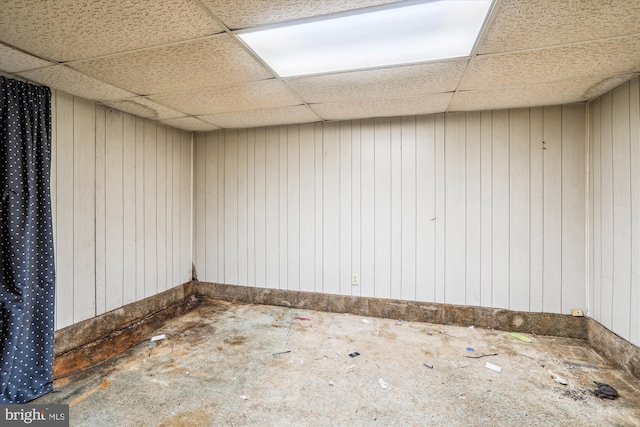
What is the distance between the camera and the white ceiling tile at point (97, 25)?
1371mm

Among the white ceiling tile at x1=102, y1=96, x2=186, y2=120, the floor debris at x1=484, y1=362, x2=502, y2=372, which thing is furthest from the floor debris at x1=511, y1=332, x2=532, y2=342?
the white ceiling tile at x1=102, y1=96, x2=186, y2=120

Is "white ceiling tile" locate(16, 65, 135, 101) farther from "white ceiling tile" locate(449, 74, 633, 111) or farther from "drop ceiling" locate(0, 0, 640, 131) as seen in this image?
"white ceiling tile" locate(449, 74, 633, 111)

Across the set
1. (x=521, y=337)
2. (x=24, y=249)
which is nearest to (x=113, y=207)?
(x=24, y=249)

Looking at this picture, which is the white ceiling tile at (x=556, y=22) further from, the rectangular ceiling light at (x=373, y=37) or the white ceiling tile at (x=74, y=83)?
the white ceiling tile at (x=74, y=83)

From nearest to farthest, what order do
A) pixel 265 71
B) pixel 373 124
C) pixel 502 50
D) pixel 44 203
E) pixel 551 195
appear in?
pixel 502 50
pixel 265 71
pixel 44 203
pixel 551 195
pixel 373 124

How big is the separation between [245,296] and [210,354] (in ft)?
4.26

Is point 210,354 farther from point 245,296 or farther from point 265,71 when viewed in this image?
point 265,71

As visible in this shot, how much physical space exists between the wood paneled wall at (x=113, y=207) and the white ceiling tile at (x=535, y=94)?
335 centimetres

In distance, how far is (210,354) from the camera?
2.57 meters

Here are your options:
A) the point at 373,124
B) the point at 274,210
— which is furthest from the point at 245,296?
the point at 373,124

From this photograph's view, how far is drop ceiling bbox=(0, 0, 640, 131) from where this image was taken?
142 centimetres

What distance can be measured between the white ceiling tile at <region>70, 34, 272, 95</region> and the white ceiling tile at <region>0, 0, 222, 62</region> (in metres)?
0.09

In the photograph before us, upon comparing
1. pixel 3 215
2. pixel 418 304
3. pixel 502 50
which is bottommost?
pixel 418 304

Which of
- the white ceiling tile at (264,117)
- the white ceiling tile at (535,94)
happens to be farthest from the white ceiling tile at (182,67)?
the white ceiling tile at (535,94)
